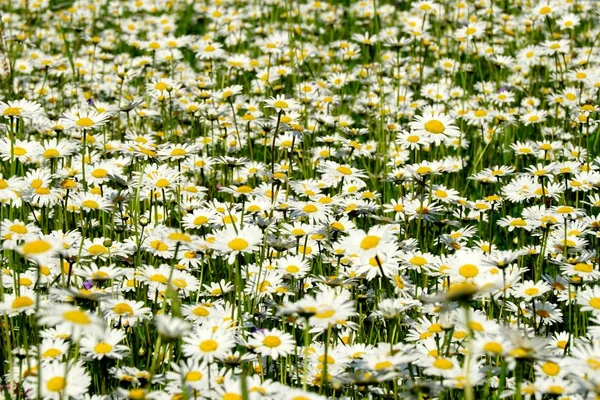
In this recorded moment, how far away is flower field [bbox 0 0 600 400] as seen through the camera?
219 centimetres

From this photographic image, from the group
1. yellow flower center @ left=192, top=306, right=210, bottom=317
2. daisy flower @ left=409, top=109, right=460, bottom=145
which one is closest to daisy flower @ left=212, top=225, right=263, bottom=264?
yellow flower center @ left=192, top=306, right=210, bottom=317

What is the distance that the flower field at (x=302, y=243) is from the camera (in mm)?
2188

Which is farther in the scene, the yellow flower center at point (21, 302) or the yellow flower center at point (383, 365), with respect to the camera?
the yellow flower center at point (21, 302)

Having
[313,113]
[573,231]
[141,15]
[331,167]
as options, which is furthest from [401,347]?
[141,15]

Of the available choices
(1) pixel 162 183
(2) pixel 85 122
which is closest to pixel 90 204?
(1) pixel 162 183

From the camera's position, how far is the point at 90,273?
8.63 ft

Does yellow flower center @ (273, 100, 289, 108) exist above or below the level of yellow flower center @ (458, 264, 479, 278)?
above

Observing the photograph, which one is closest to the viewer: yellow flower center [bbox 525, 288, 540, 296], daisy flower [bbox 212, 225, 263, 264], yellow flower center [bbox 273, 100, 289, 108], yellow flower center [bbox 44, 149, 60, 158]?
daisy flower [bbox 212, 225, 263, 264]

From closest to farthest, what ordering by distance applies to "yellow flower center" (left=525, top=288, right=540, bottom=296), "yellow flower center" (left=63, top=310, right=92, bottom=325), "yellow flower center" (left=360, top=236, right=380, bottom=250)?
1. "yellow flower center" (left=63, top=310, right=92, bottom=325)
2. "yellow flower center" (left=360, top=236, right=380, bottom=250)
3. "yellow flower center" (left=525, top=288, right=540, bottom=296)

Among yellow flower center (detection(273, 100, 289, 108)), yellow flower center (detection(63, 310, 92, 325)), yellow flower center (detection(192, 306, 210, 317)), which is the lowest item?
yellow flower center (detection(192, 306, 210, 317))

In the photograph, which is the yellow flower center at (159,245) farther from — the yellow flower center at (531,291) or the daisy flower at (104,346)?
the yellow flower center at (531,291)

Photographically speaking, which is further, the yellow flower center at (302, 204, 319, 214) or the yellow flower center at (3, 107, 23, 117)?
the yellow flower center at (3, 107, 23, 117)

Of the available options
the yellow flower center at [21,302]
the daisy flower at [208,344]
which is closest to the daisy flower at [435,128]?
the daisy flower at [208,344]

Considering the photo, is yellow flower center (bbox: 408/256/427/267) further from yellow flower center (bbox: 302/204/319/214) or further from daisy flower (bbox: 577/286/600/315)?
daisy flower (bbox: 577/286/600/315)
